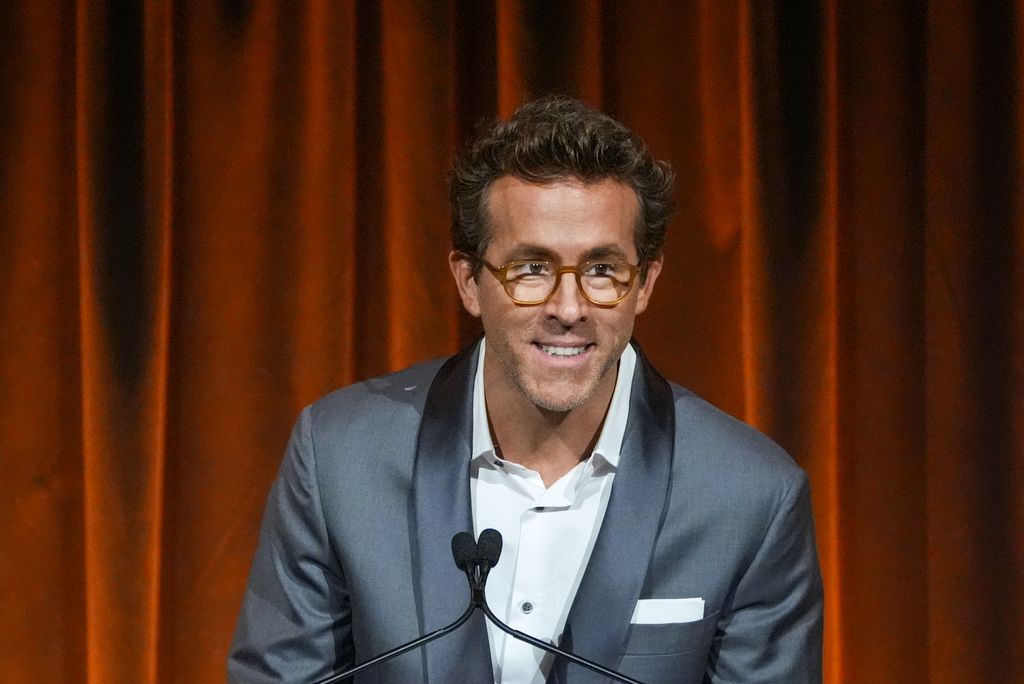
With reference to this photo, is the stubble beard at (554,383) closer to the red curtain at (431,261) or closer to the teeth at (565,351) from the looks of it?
the teeth at (565,351)

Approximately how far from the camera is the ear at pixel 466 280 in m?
1.66

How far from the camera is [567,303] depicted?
4.85 feet

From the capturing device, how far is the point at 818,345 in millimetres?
2180

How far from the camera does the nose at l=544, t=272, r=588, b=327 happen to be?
58.1 inches

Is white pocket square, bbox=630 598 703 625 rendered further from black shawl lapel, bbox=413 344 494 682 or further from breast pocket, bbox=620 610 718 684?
black shawl lapel, bbox=413 344 494 682

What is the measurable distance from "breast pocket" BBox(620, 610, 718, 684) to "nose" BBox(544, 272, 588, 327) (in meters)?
0.42

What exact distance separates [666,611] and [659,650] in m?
0.05

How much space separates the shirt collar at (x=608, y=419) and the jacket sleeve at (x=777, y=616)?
24cm

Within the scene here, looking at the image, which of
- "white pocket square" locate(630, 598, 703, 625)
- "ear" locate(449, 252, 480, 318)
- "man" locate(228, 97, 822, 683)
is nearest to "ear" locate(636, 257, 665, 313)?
"man" locate(228, 97, 822, 683)

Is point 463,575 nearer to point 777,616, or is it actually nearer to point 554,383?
point 554,383

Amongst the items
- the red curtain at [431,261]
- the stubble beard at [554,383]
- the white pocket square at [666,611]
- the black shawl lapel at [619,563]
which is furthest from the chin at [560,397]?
the red curtain at [431,261]

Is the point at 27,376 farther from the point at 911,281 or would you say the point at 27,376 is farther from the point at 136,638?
the point at 911,281

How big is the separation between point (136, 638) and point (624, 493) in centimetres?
115

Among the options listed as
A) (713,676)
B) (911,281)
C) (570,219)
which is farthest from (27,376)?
(911,281)
